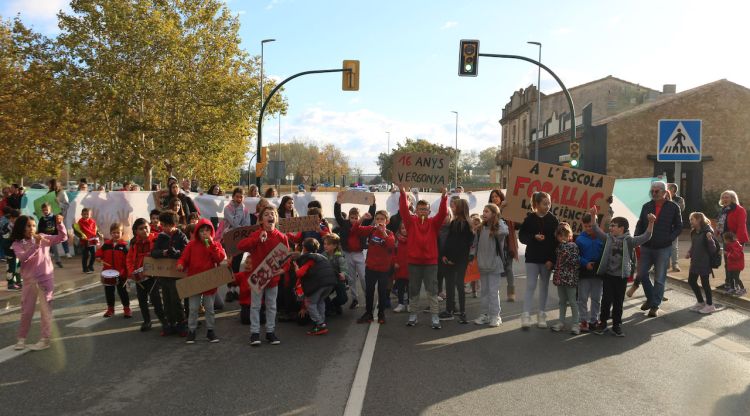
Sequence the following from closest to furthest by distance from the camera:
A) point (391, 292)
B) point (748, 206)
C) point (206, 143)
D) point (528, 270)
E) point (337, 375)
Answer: point (337, 375) < point (528, 270) < point (391, 292) < point (206, 143) < point (748, 206)

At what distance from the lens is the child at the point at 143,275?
780 centimetres

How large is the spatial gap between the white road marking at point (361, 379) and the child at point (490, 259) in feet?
5.25

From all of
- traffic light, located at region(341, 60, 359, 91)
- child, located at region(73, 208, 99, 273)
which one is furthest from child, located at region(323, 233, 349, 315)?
traffic light, located at region(341, 60, 359, 91)

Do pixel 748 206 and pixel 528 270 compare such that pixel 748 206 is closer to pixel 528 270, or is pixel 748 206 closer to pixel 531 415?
pixel 528 270

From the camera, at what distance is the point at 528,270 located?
830 cm

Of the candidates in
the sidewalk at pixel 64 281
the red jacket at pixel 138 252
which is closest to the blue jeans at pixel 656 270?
the red jacket at pixel 138 252

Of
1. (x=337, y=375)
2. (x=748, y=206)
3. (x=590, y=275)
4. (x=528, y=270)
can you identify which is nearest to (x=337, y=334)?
(x=337, y=375)

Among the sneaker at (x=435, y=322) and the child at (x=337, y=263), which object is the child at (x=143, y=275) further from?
the sneaker at (x=435, y=322)

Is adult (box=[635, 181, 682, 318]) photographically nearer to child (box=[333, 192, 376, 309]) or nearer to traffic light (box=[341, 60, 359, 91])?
child (box=[333, 192, 376, 309])

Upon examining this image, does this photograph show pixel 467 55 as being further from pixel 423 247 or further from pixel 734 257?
pixel 423 247

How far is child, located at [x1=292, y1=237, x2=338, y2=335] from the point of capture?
7.84 meters

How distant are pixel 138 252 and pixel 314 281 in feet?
7.47

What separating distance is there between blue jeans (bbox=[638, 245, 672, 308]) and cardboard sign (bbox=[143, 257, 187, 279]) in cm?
636

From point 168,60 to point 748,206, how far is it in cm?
2948
